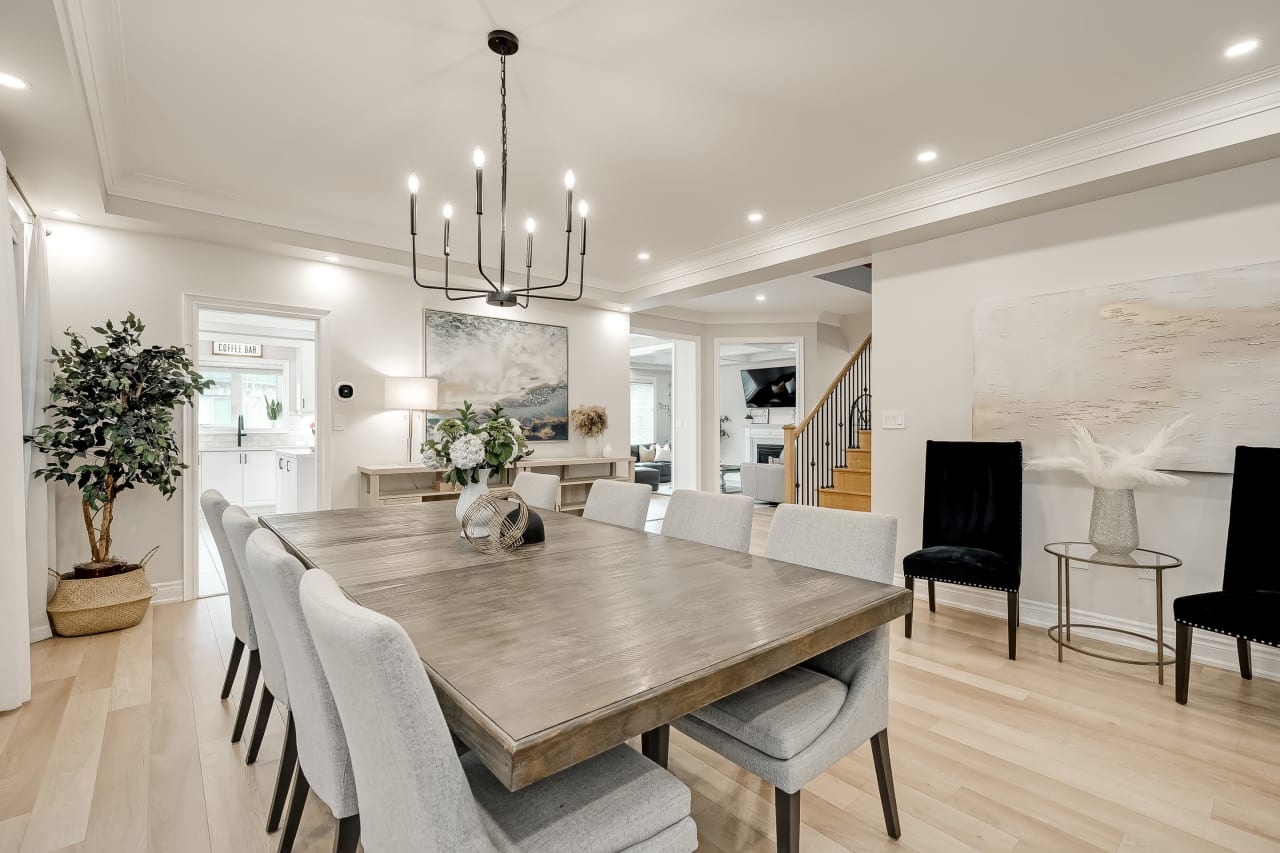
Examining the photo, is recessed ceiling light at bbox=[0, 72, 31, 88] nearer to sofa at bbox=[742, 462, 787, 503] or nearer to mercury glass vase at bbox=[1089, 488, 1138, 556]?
mercury glass vase at bbox=[1089, 488, 1138, 556]

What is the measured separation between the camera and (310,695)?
48.4 inches

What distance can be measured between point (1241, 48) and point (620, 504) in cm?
300

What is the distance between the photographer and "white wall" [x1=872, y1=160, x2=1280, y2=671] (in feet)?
9.44

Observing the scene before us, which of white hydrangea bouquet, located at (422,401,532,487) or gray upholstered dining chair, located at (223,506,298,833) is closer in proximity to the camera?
gray upholstered dining chair, located at (223,506,298,833)

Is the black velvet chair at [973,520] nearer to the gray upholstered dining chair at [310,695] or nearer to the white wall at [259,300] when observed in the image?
the gray upholstered dining chair at [310,695]

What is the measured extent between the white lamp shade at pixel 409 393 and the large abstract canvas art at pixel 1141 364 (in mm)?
3766

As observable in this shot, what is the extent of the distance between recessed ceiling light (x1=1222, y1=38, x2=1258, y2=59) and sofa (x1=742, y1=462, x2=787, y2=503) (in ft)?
18.6

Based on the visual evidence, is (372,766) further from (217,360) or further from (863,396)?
(217,360)

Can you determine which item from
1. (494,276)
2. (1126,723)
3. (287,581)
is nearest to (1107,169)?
(1126,723)

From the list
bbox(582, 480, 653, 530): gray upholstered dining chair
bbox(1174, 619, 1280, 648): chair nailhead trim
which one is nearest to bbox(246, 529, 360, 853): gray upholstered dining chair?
bbox(582, 480, 653, 530): gray upholstered dining chair

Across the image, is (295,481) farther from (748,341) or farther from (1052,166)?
(1052,166)

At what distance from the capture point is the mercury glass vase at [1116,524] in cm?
283

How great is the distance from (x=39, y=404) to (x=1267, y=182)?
→ 6.05m

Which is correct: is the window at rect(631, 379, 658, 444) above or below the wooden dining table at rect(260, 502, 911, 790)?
above
